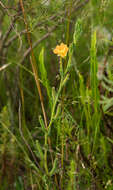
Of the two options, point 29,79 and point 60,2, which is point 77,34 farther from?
point 29,79

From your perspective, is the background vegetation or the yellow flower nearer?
the yellow flower

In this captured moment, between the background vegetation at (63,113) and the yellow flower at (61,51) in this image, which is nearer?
the yellow flower at (61,51)

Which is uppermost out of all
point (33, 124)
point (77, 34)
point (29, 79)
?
point (77, 34)

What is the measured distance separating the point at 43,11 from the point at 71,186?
0.53 meters

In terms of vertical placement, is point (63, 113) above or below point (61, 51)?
below

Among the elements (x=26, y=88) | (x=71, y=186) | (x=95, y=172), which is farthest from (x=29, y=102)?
(x=71, y=186)

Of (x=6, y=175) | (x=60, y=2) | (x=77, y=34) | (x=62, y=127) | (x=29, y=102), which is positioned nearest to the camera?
(x=77, y=34)

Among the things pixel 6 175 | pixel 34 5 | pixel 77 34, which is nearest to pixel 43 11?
pixel 34 5

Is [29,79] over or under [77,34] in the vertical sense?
under

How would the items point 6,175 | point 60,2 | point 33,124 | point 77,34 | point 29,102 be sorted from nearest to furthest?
point 77,34
point 60,2
point 6,175
point 33,124
point 29,102

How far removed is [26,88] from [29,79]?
0.06 meters

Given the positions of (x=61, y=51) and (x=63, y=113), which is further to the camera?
(x=63, y=113)

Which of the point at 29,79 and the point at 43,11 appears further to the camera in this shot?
the point at 29,79

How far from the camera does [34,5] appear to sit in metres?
0.86
